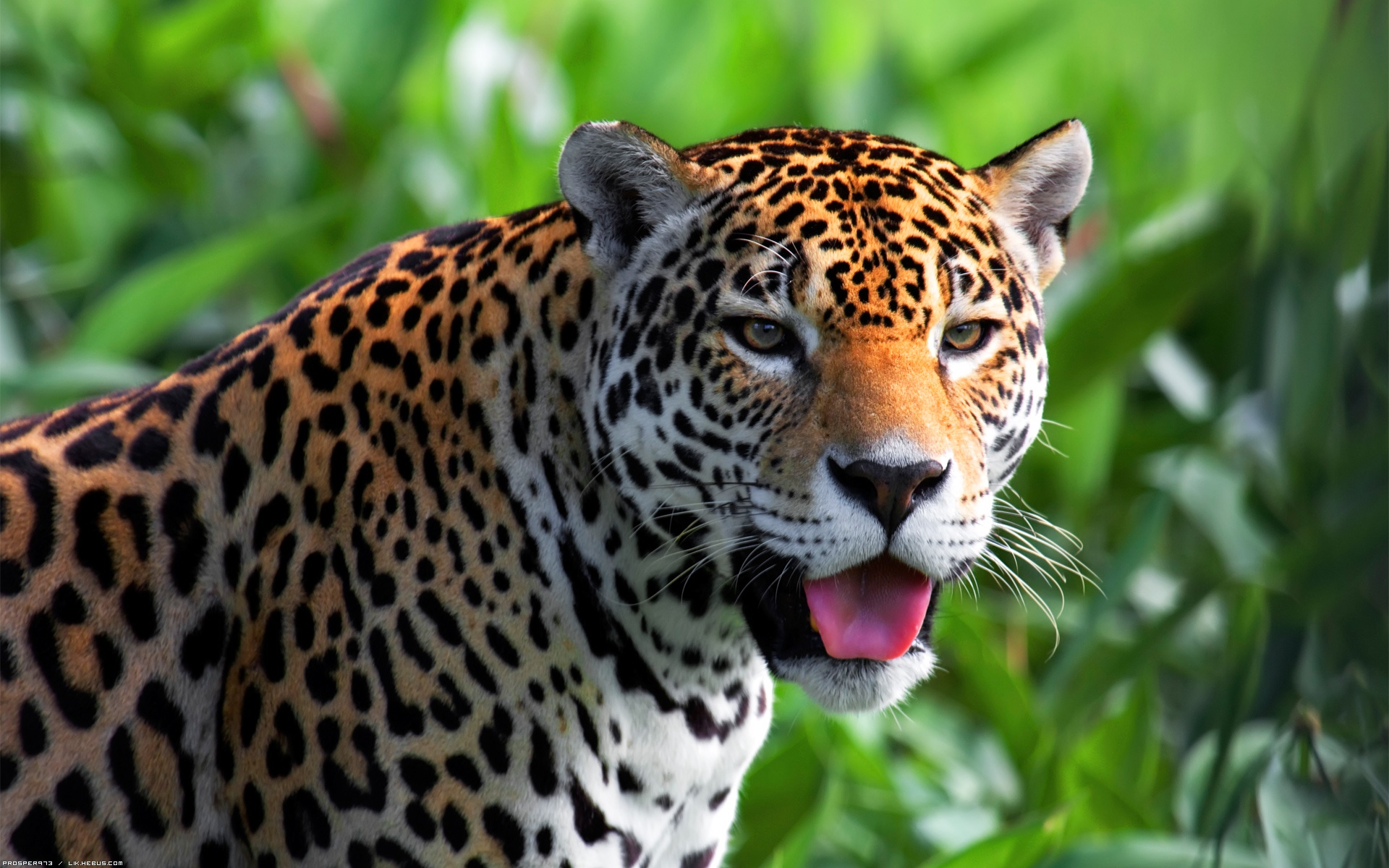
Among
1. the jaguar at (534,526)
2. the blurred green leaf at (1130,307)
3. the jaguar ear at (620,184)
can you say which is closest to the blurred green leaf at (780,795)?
the jaguar at (534,526)

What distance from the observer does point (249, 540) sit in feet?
8.75

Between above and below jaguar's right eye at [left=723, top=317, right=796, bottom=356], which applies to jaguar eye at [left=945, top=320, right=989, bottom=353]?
below

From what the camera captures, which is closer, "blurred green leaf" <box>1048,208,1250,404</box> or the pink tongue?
the pink tongue

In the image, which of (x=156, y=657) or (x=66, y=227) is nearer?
(x=156, y=657)

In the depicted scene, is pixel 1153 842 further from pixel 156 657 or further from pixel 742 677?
pixel 156 657

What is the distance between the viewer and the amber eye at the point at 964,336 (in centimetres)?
258

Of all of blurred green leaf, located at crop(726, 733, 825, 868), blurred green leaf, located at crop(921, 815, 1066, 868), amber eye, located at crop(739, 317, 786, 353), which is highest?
amber eye, located at crop(739, 317, 786, 353)

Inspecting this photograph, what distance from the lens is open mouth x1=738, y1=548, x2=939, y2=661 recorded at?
255cm

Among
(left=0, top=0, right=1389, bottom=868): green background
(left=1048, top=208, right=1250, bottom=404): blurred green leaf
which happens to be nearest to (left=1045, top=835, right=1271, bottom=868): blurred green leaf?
(left=0, top=0, right=1389, bottom=868): green background

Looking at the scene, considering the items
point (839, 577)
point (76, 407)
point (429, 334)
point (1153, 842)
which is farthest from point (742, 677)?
point (1153, 842)

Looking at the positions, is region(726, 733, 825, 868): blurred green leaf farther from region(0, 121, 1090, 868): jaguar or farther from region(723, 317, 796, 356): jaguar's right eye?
region(723, 317, 796, 356): jaguar's right eye

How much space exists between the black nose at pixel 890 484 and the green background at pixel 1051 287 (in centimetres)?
43

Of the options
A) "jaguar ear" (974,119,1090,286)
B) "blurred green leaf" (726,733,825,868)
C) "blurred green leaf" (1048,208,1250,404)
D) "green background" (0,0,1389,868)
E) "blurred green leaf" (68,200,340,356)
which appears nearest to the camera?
"jaguar ear" (974,119,1090,286)

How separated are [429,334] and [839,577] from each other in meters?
0.85
